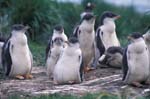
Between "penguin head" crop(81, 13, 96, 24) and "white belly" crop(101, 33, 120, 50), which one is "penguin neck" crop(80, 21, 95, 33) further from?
"white belly" crop(101, 33, 120, 50)

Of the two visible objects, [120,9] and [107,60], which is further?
[120,9]

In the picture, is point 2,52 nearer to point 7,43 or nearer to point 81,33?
point 7,43

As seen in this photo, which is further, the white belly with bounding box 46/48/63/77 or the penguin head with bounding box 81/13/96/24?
the penguin head with bounding box 81/13/96/24

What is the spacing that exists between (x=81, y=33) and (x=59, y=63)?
1545mm

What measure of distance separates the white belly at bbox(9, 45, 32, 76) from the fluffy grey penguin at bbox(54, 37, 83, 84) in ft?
2.93

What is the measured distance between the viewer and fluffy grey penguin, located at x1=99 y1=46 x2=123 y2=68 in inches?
513

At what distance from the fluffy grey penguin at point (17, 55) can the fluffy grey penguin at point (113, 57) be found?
158 cm

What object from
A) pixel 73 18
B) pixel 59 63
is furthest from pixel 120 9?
pixel 59 63

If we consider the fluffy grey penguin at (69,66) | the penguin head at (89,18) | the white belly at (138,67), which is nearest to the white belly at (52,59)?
the fluffy grey penguin at (69,66)

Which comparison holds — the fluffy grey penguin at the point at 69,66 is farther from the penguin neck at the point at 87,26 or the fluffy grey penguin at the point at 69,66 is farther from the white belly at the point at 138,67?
the penguin neck at the point at 87,26

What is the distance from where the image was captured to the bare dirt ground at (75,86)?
1081cm

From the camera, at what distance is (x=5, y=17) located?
56.7 ft

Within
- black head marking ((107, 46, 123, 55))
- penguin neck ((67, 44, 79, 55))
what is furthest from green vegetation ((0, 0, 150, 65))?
penguin neck ((67, 44, 79, 55))

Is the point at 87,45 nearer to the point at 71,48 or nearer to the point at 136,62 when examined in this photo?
the point at 71,48
